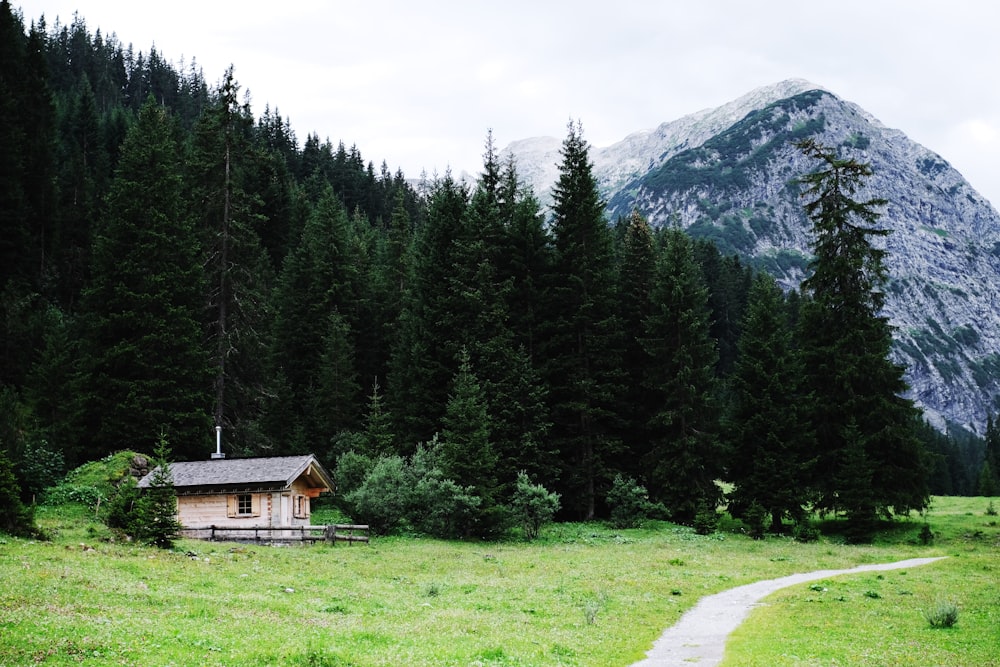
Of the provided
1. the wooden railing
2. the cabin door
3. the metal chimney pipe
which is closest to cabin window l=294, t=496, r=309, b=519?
the cabin door

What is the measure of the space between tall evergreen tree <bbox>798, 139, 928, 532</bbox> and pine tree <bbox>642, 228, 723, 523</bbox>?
780 cm

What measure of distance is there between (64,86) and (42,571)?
15739cm

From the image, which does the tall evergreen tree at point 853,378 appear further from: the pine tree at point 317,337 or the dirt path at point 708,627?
the pine tree at point 317,337

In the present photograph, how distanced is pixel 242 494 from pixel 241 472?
1234 millimetres

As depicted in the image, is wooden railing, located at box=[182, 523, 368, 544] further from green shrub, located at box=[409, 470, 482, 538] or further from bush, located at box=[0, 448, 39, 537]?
bush, located at box=[0, 448, 39, 537]

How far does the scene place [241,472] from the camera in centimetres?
4097

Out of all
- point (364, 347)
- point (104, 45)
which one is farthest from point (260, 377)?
point (104, 45)

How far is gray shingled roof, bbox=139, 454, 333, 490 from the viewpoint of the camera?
39844mm

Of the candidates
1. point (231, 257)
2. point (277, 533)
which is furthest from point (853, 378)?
point (231, 257)

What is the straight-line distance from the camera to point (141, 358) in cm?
4750

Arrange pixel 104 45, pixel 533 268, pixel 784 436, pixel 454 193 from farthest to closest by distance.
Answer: pixel 104 45 → pixel 454 193 → pixel 533 268 → pixel 784 436

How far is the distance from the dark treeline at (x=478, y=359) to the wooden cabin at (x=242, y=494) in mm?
7005

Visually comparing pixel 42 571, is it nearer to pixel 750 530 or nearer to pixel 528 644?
pixel 528 644

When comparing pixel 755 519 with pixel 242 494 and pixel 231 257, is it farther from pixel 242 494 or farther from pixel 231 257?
pixel 231 257
